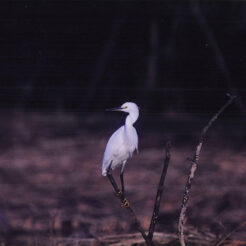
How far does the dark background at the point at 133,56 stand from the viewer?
5.24 meters

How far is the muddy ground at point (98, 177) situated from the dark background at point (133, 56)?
327 millimetres

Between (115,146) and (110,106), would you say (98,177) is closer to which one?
(110,106)

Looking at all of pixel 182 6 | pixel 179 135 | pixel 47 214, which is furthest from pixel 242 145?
pixel 47 214

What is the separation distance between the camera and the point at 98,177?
16.2ft

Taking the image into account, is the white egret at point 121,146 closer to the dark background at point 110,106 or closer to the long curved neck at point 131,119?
the long curved neck at point 131,119

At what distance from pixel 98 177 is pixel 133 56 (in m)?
1.84

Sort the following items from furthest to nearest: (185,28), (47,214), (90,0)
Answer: (185,28), (90,0), (47,214)

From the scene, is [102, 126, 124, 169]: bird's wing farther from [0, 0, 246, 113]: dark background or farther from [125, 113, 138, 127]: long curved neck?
[0, 0, 246, 113]: dark background

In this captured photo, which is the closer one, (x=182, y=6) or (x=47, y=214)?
(x=47, y=214)

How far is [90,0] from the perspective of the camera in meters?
4.65

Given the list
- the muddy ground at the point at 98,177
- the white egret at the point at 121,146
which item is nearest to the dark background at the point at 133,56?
the muddy ground at the point at 98,177

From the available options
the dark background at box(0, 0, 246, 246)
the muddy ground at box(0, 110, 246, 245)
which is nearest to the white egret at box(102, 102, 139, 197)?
the muddy ground at box(0, 110, 246, 245)

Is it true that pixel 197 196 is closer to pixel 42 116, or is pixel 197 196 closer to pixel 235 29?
pixel 235 29

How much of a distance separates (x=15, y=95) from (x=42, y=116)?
2.58 ft
